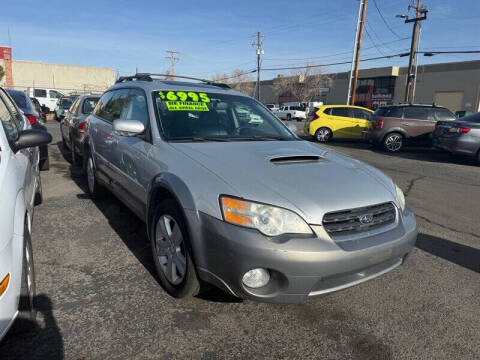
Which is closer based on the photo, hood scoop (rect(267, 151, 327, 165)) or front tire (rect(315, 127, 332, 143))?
hood scoop (rect(267, 151, 327, 165))

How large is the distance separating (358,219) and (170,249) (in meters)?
1.39

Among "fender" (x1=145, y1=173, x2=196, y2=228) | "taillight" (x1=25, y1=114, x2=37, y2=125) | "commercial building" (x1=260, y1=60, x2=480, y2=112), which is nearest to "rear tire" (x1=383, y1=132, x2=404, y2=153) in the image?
"taillight" (x1=25, y1=114, x2=37, y2=125)

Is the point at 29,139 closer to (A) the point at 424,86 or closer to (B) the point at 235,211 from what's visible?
(B) the point at 235,211

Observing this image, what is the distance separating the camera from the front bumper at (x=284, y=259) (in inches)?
80.8

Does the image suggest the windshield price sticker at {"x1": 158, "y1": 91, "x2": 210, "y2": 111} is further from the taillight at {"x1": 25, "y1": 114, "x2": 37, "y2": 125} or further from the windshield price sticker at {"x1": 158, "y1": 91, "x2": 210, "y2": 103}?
the taillight at {"x1": 25, "y1": 114, "x2": 37, "y2": 125}

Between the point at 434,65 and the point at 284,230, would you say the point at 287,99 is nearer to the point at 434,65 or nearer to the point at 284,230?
the point at 434,65

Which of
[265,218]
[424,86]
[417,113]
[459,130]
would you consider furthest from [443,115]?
[424,86]

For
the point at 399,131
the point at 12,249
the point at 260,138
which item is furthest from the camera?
the point at 399,131

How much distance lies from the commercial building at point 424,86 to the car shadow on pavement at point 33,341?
48.2m

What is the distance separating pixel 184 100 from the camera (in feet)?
11.6

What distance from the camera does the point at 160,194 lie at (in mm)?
2803

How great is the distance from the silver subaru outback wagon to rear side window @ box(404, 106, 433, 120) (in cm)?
1022

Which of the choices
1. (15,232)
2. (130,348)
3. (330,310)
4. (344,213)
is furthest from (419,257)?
(15,232)

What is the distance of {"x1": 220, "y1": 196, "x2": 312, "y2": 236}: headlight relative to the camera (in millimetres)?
2113
